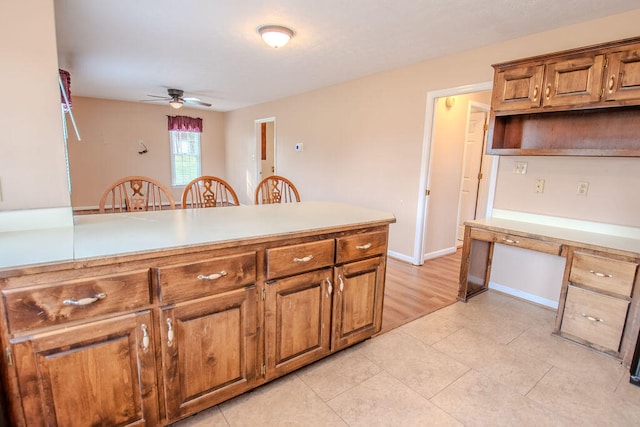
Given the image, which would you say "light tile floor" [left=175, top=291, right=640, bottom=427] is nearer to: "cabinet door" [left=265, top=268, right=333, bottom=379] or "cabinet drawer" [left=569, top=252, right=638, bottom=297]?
"cabinet door" [left=265, top=268, right=333, bottom=379]

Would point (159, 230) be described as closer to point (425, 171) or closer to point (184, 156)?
point (425, 171)

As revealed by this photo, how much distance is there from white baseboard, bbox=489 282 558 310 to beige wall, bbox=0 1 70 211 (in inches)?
144

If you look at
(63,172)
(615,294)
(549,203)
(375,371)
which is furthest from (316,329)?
(549,203)

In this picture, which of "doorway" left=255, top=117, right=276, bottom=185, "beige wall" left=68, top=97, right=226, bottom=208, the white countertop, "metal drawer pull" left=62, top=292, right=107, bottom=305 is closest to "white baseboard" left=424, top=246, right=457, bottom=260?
the white countertop

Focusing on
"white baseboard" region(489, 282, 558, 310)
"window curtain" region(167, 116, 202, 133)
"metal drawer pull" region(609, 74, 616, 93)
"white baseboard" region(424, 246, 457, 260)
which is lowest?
"white baseboard" region(489, 282, 558, 310)

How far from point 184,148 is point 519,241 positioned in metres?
7.59

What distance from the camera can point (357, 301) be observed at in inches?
79.5

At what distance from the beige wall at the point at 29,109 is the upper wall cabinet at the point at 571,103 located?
3124mm

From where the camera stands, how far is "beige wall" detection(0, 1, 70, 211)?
1562 millimetres

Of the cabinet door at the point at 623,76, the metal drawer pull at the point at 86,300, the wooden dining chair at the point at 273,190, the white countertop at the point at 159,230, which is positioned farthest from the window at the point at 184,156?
the cabinet door at the point at 623,76

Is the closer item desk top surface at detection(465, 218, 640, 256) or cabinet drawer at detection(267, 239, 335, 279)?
cabinet drawer at detection(267, 239, 335, 279)

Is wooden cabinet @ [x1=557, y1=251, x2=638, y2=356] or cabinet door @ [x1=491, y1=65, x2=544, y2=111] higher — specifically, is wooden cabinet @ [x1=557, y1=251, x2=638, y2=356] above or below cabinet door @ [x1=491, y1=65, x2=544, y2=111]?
below

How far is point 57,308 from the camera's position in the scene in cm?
111

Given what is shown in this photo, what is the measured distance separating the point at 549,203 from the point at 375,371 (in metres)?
2.14
